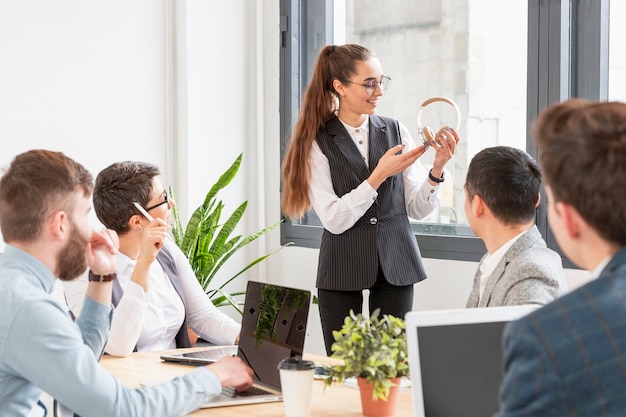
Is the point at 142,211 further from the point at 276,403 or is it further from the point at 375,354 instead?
the point at 375,354

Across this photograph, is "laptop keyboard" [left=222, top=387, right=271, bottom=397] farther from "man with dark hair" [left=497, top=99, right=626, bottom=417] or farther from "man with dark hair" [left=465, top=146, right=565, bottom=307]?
"man with dark hair" [left=497, top=99, right=626, bottom=417]

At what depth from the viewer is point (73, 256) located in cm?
183

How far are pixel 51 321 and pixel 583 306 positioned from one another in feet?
3.41

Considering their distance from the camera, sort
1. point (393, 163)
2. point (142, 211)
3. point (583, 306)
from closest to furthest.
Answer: point (583, 306) → point (142, 211) → point (393, 163)

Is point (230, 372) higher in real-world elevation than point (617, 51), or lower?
lower

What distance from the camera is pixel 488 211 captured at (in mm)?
2225

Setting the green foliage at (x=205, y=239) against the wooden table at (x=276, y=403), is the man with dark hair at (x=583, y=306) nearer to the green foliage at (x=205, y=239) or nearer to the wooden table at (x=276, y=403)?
the wooden table at (x=276, y=403)

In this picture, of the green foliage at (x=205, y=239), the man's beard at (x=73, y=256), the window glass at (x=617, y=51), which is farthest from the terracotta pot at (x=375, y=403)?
the green foliage at (x=205, y=239)

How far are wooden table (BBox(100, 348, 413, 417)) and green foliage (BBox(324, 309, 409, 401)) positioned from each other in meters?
0.13

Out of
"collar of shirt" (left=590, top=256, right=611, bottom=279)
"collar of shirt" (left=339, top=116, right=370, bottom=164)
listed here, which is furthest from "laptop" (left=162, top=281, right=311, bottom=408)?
"collar of shirt" (left=339, top=116, right=370, bottom=164)

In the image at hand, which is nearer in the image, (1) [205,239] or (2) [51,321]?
(2) [51,321]

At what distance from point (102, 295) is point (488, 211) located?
0.99m

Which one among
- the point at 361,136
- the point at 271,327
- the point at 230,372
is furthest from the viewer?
the point at 361,136

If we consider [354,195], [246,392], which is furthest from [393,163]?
[246,392]
